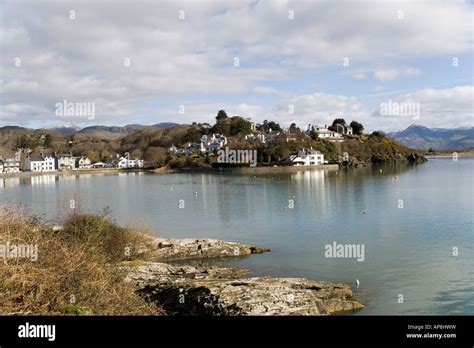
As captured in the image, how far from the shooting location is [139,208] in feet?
127

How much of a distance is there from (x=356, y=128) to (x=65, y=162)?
264 feet

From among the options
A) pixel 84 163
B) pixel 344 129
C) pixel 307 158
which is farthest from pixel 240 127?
pixel 84 163

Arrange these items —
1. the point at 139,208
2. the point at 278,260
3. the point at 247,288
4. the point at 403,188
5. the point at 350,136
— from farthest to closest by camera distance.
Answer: the point at 350,136, the point at 403,188, the point at 139,208, the point at 278,260, the point at 247,288

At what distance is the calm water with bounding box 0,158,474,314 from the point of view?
631 inches

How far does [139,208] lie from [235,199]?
366 inches

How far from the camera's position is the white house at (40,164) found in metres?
110

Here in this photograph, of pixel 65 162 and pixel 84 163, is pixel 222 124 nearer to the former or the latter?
pixel 84 163

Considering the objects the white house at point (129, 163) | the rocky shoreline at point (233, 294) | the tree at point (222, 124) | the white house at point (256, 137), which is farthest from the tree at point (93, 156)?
the rocky shoreline at point (233, 294)

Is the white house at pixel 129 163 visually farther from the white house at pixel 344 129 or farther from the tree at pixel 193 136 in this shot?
the white house at pixel 344 129

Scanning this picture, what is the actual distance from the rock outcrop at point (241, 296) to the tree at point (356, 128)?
390ft

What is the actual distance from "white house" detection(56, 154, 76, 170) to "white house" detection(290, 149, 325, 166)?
59.5 meters
